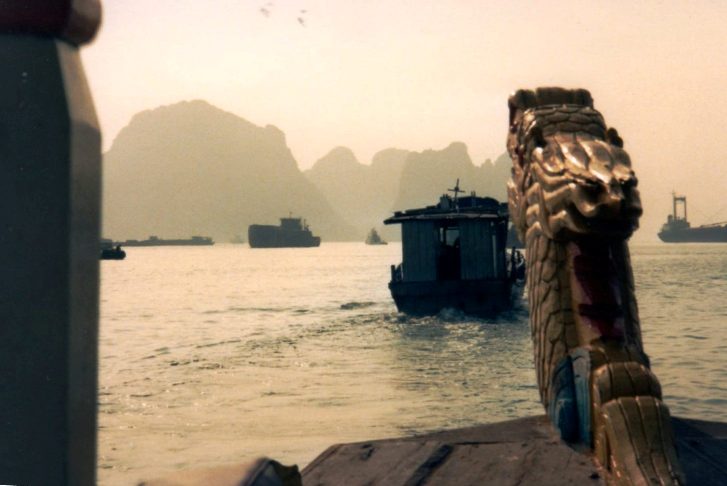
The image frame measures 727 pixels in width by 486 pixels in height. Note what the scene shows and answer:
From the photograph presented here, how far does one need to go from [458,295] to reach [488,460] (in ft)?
53.4

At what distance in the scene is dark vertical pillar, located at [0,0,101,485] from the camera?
85 cm

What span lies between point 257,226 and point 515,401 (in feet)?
432

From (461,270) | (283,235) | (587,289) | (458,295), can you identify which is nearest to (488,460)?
(587,289)

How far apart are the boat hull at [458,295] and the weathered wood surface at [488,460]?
1542 centimetres

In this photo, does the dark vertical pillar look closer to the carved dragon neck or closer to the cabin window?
the carved dragon neck

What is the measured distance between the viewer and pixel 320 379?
15555 mm

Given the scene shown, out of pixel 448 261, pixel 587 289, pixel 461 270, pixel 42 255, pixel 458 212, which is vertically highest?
pixel 458 212

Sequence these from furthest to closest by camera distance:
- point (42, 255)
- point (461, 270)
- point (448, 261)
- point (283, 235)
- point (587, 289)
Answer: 1. point (283, 235)
2. point (448, 261)
3. point (461, 270)
4. point (587, 289)
5. point (42, 255)

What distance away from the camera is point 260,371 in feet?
55.9

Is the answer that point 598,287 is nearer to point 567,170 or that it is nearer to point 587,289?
point 587,289

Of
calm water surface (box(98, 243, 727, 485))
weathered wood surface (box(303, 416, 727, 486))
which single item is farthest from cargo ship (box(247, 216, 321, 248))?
weathered wood surface (box(303, 416, 727, 486))

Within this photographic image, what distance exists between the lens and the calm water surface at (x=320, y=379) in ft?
Answer: 35.1

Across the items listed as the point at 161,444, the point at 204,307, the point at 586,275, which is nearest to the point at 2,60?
the point at 586,275

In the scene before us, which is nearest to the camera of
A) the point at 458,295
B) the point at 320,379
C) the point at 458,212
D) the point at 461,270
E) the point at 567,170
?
the point at 567,170
